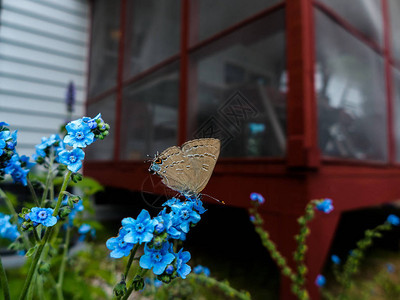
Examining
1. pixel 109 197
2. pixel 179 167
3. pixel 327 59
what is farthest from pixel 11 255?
pixel 327 59

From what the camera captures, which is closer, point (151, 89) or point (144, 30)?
point (151, 89)

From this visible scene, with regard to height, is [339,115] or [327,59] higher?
[327,59]

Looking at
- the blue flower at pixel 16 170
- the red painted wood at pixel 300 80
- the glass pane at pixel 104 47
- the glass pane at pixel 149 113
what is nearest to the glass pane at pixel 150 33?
the glass pane at pixel 149 113

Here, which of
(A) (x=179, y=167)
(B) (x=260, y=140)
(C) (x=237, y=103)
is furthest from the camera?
(B) (x=260, y=140)

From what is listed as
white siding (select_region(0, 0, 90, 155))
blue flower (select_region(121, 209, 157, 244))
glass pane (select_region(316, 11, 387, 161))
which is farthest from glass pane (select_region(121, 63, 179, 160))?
blue flower (select_region(121, 209, 157, 244))

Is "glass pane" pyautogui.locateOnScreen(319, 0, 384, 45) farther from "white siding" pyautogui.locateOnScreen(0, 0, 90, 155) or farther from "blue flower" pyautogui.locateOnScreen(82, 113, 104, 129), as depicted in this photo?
"white siding" pyautogui.locateOnScreen(0, 0, 90, 155)

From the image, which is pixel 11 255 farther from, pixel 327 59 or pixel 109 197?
pixel 327 59

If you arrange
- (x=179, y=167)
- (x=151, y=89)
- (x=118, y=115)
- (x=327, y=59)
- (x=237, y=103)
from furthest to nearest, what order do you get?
(x=118, y=115) → (x=151, y=89) → (x=327, y=59) → (x=179, y=167) → (x=237, y=103)
